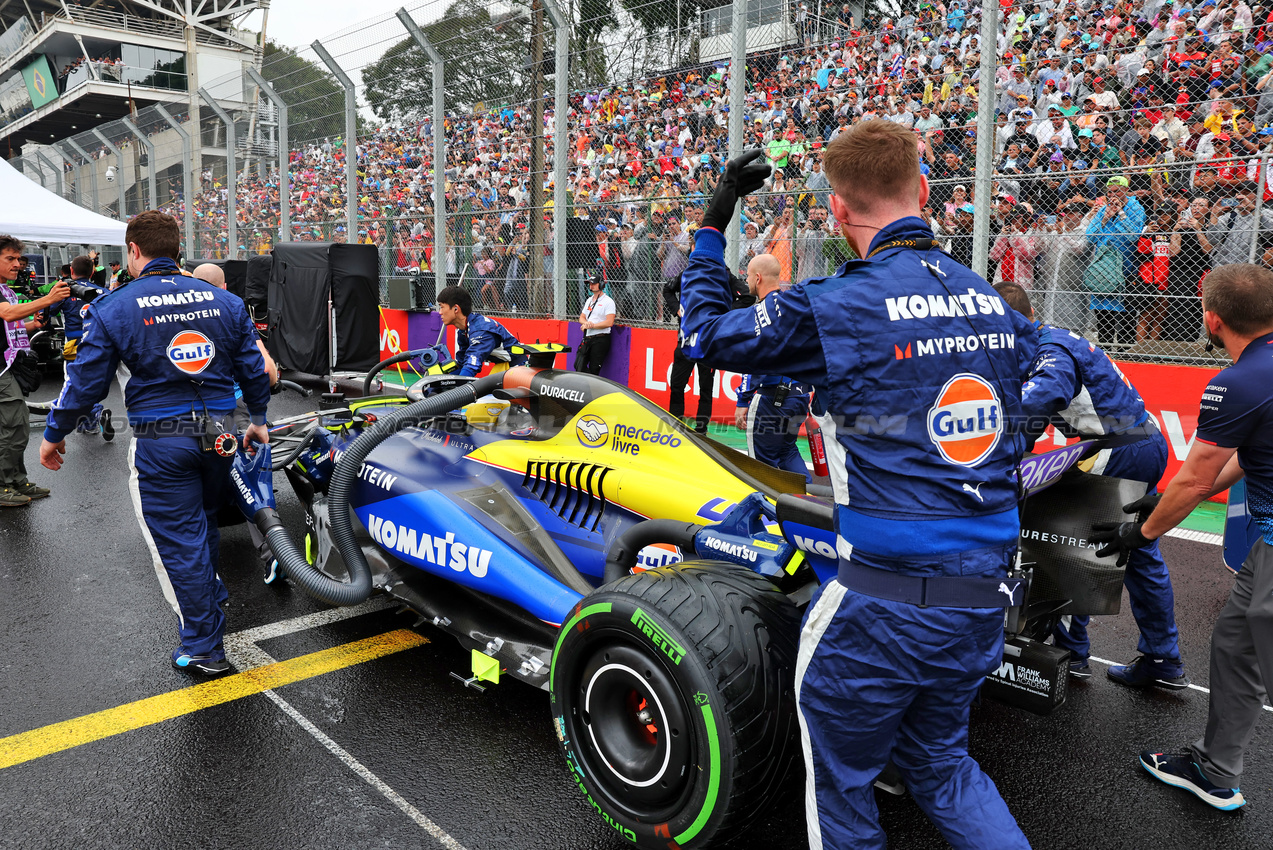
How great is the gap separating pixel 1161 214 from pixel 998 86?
2552 millimetres

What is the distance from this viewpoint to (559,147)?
10.3m

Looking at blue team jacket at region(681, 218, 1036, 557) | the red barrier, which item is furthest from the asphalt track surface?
the red barrier

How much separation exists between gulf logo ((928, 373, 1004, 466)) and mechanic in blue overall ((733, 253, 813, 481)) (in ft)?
10.0

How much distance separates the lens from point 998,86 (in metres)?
8.62

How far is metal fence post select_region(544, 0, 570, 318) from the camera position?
1004 cm

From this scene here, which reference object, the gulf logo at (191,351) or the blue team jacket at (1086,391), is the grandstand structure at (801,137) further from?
the gulf logo at (191,351)

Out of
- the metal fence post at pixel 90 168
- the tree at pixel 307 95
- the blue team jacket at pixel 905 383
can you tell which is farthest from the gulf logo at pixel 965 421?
the metal fence post at pixel 90 168

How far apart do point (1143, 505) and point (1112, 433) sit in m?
0.30

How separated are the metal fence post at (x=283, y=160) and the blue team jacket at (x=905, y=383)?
580 inches

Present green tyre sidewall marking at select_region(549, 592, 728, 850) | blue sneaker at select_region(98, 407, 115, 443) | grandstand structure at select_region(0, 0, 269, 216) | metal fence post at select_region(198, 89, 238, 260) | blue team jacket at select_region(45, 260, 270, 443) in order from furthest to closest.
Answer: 1. grandstand structure at select_region(0, 0, 269, 216)
2. metal fence post at select_region(198, 89, 238, 260)
3. blue sneaker at select_region(98, 407, 115, 443)
4. blue team jacket at select_region(45, 260, 270, 443)
5. green tyre sidewall marking at select_region(549, 592, 728, 850)

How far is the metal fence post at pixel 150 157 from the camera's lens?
18.1 m

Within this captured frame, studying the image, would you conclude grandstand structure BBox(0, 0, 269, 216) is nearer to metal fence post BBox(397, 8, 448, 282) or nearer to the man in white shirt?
metal fence post BBox(397, 8, 448, 282)

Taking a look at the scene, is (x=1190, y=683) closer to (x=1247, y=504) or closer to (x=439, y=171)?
(x=1247, y=504)

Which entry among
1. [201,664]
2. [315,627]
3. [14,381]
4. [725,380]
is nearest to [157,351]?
[201,664]
